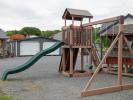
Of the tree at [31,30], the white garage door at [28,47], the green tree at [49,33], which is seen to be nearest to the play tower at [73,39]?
the white garage door at [28,47]

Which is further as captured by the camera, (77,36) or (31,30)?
(31,30)

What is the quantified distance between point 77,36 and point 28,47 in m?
24.8

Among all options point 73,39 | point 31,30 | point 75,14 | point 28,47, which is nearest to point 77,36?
point 73,39

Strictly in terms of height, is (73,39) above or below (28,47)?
above

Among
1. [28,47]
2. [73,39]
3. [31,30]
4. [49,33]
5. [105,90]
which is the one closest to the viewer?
[105,90]

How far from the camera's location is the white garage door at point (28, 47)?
38219mm

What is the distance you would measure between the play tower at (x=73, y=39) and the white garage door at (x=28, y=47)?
923 inches

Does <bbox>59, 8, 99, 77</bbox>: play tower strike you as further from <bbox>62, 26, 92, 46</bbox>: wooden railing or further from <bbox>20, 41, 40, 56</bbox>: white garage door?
<bbox>20, 41, 40, 56</bbox>: white garage door

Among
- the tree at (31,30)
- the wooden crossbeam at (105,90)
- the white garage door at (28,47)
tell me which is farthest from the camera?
the tree at (31,30)

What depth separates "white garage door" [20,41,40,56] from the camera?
3822cm

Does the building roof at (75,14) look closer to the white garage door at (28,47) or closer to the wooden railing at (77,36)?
the wooden railing at (77,36)

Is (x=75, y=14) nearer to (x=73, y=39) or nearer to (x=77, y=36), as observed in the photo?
(x=77, y=36)

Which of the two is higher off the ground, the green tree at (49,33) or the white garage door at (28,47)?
the green tree at (49,33)

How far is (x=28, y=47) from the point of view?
126 feet
